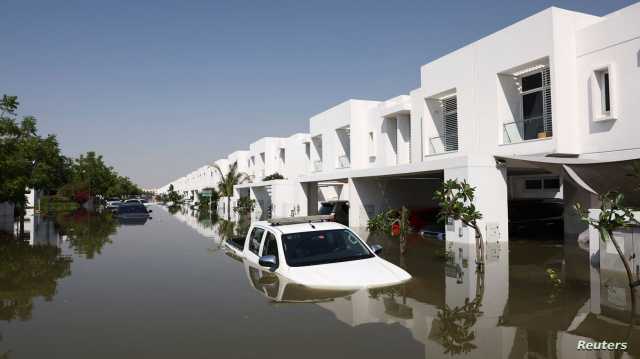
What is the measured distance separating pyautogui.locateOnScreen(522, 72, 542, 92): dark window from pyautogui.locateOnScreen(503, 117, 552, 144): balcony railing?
132 centimetres

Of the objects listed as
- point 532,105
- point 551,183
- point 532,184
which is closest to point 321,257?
point 532,105

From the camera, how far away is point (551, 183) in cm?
2620

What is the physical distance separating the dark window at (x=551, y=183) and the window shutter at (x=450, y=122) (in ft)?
25.8

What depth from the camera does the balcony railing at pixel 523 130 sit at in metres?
17.4

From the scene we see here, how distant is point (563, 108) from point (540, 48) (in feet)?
7.23

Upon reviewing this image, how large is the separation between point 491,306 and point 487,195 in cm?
861

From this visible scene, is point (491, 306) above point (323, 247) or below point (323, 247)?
below

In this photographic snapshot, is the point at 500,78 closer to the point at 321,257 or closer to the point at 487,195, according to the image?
the point at 487,195

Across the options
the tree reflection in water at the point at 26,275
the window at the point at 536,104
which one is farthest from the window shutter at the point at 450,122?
the tree reflection in water at the point at 26,275

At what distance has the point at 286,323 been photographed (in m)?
6.59

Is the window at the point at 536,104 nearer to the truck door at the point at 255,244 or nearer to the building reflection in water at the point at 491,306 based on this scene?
the building reflection in water at the point at 491,306

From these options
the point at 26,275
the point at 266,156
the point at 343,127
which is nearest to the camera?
the point at 26,275

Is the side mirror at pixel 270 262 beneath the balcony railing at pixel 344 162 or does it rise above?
beneath

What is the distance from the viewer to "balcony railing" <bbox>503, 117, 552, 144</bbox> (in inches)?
684
